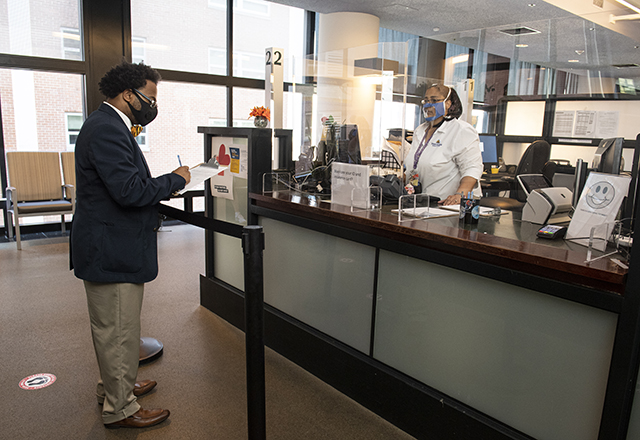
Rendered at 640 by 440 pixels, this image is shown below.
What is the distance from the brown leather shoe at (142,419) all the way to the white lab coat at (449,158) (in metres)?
2.07

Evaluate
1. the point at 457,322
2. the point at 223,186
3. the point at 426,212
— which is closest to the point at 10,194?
the point at 223,186

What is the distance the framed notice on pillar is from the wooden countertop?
1.90 metres

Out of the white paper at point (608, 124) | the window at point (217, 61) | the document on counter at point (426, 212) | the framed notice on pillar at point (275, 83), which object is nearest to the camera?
the document on counter at point (426, 212)

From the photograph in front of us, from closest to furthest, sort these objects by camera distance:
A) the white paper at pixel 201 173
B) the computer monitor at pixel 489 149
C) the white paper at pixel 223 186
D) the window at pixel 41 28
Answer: the white paper at pixel 201 173, the white paper at pixel 223 186, the window at pixel 41 28, the computer monitor at pixel 489 149

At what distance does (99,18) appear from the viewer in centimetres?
601

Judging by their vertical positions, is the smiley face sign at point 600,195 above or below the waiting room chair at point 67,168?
above

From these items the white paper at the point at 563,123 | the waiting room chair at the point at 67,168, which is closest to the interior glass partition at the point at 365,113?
the white paper at the point at 563,123

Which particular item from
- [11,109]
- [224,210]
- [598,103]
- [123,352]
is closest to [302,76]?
[224,210]

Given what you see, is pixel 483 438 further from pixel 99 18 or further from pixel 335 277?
pixel 99 18

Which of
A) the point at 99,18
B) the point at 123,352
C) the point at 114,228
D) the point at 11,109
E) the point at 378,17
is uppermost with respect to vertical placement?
the point at 378,17

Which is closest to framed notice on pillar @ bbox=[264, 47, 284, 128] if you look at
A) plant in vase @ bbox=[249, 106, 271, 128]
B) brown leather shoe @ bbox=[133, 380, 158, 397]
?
plant in vase @ bbox=[249, 106, 271, 128]

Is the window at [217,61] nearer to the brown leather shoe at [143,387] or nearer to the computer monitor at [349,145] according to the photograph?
the computer monitor at [349,145]

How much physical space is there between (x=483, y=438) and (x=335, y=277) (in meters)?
1.09

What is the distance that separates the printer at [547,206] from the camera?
2.25 metres
